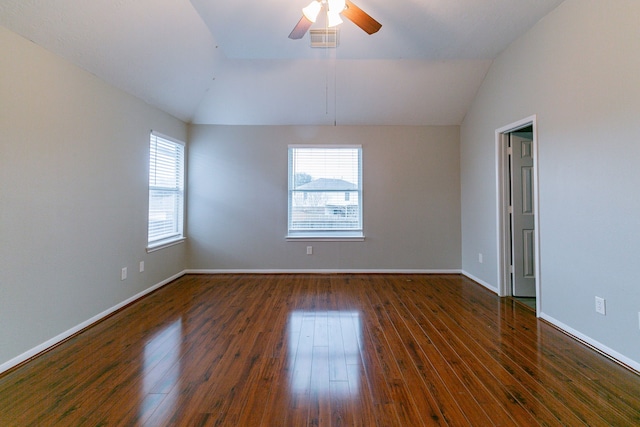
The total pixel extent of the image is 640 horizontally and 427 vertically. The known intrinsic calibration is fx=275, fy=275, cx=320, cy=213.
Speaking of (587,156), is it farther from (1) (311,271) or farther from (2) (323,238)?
(1) (311,271)

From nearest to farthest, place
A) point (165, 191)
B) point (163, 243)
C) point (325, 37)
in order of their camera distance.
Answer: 1. point (325, 37)
2. point (163, 243)
3. point (165, 191)

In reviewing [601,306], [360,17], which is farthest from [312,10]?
[601,306]

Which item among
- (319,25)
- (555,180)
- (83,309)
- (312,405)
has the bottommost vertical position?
→ (312,405)

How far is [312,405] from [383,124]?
3.96m

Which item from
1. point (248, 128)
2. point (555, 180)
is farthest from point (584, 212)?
point (248, 128)

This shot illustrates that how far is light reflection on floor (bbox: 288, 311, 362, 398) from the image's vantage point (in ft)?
5.83

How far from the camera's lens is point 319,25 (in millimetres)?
2846

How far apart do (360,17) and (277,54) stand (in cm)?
162

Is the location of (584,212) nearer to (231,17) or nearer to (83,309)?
(231,17)

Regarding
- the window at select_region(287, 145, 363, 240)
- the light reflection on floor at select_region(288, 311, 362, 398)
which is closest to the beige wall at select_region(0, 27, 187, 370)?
the light reflection on floor at select_region(288, 311, 362, 398)

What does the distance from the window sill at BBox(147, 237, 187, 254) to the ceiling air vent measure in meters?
3.16

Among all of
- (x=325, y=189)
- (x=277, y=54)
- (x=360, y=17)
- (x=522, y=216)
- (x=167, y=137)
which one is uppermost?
(x=277, y=54)

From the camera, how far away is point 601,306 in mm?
2189

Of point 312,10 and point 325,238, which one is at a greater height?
point 312,10
